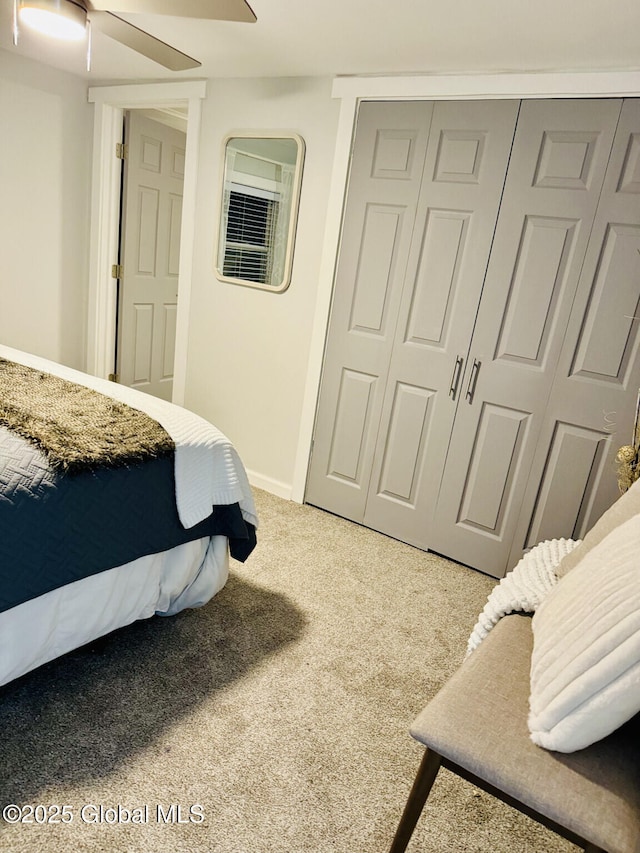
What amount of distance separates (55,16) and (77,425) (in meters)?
1.25

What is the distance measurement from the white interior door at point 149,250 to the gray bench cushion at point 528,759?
347 centimetres

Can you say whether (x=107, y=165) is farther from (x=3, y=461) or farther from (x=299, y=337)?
(x=3, y=461)

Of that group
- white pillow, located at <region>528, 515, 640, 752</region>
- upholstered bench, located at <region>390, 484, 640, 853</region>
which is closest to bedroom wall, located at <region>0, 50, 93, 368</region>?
upholstered bench, located at <region>390, 484, 640, 853</region>

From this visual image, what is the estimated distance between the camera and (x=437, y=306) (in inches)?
105

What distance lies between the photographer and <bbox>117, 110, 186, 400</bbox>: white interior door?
3.75 meters

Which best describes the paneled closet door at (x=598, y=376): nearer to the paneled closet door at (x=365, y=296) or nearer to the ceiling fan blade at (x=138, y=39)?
the paneled closet door at (x=365, y=296)

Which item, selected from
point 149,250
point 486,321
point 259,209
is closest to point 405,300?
point 486,321

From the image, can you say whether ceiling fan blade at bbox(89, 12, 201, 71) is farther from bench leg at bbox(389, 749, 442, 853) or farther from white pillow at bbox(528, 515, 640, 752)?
bench leg at bbox(389, 749, 442, 853)

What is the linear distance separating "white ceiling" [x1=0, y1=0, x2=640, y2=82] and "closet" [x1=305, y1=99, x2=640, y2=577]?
7.0 inches

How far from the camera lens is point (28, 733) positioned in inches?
61.0

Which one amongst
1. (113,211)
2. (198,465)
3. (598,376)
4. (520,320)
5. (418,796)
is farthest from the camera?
(113,211)

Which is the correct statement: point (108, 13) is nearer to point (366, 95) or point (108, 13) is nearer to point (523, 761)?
point (366, 95)

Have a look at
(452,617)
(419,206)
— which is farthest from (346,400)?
(452,617)

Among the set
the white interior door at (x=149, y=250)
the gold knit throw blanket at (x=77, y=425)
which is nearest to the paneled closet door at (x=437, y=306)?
the gold knit throw blanket at (x=77, y=425)
